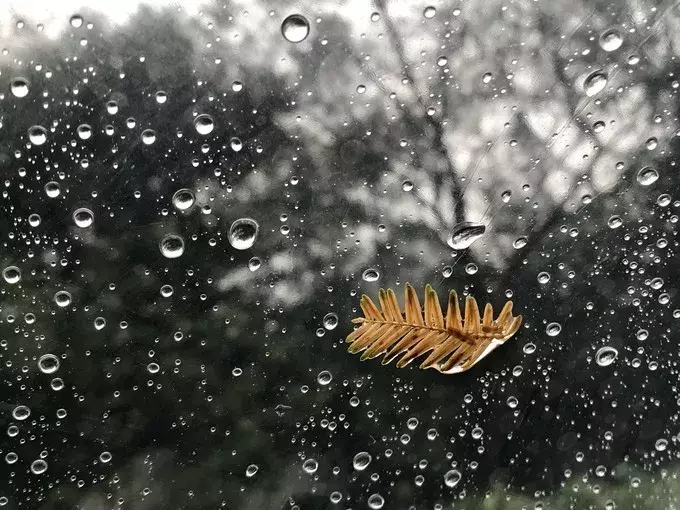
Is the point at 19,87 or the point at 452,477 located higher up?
the point at 19,87

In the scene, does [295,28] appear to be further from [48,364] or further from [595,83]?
[48,364]

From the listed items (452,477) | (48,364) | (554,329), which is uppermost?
(48,364)

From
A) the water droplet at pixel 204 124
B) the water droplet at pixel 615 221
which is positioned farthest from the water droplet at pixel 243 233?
the water droplet at pixel 615 221

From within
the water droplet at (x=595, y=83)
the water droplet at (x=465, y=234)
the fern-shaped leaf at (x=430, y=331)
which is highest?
the water droplet at (x=595, y=83)

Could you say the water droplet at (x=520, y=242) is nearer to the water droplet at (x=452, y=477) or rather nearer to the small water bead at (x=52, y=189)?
the water droplet at (x=452, y=477)

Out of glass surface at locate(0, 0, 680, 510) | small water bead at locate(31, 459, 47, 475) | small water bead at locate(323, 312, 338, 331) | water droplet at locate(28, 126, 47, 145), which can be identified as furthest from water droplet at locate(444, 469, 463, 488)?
water droplet at locate(28, 126, 47, 145)

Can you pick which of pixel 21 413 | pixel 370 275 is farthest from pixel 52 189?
pixel 370 275

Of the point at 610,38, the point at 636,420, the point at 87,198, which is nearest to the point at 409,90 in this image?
the point at 610,38
